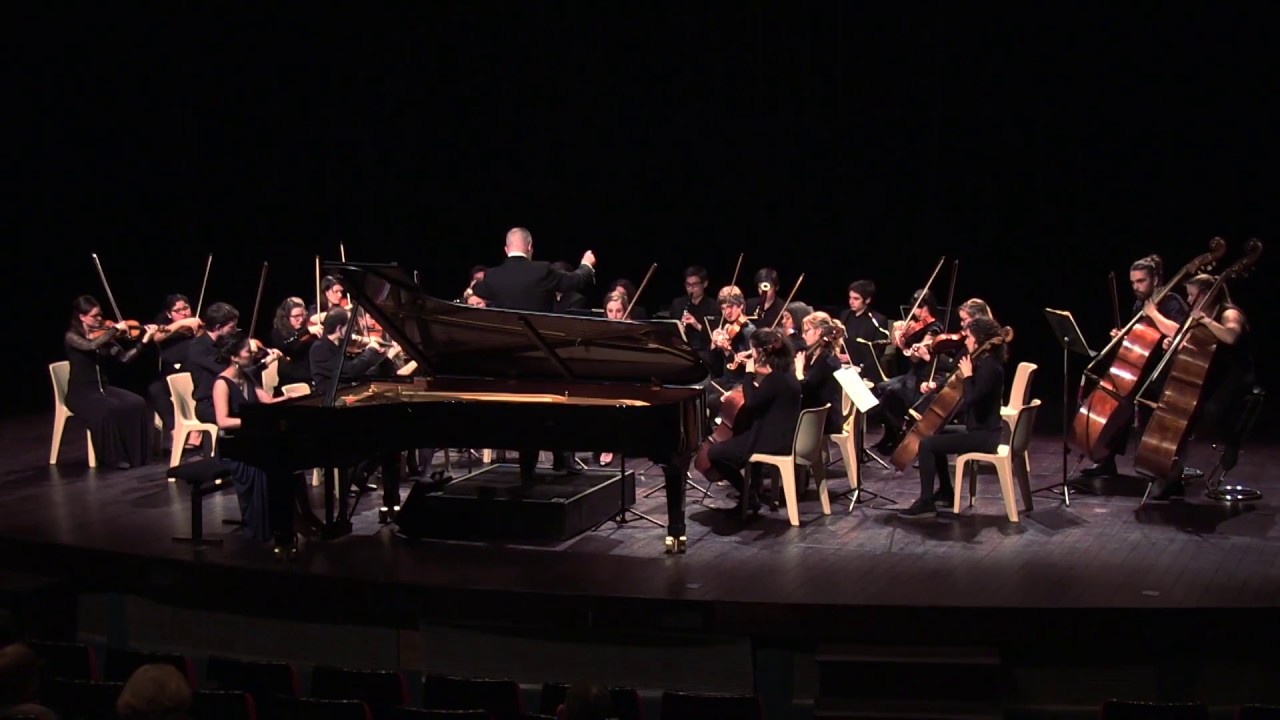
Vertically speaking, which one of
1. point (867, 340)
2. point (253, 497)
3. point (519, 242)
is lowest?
point (253, 497)

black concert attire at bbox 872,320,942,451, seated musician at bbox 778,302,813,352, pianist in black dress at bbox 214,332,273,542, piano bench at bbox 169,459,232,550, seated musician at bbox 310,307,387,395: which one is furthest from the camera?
black concert attire at bbox 872,320,942,451

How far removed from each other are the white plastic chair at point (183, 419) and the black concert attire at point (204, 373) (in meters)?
0.05

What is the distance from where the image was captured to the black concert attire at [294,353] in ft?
31.0

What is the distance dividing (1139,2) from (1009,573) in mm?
6491

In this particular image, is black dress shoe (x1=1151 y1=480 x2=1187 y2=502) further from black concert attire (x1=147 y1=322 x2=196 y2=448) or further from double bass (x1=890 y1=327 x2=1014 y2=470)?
black concert attire (x1=147 y1=322 x2=196 y2=448)

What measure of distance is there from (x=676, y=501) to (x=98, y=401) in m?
4.81

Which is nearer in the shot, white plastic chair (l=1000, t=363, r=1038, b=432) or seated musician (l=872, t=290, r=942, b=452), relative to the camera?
white plastic chair (l=1000, t=363, r=1038, b=432)

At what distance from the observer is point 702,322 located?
10.8 metres

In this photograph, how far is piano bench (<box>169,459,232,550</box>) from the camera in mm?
7188

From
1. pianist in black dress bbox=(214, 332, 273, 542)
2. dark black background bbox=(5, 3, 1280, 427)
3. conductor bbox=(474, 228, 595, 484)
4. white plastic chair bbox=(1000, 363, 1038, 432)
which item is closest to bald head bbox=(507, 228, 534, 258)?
conductor bbox=(474, 228, 595, 484)

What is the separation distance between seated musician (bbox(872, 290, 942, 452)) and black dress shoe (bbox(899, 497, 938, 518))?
146 centimetres

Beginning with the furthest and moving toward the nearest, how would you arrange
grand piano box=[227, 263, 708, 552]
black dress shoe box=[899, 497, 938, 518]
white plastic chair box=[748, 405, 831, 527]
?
1. black dress shoe box=[899, 497, 938, 518]
2. white plastic chair box=[748, 405, 831, 527]
3. grand piano box=[227, 263, 708, 552]

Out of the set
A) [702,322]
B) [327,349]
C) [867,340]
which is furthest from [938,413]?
[327,349]

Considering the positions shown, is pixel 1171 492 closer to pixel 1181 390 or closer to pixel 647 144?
pixel 1181 390
